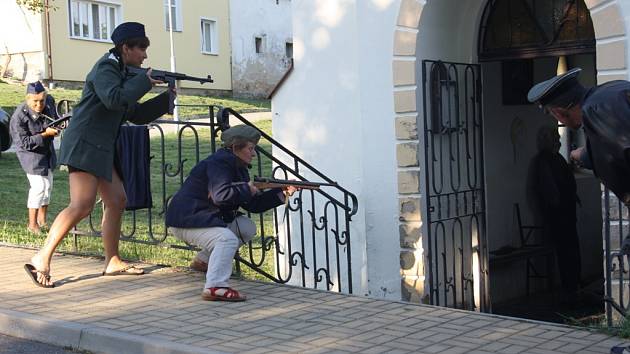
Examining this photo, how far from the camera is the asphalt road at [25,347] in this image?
5.76 m

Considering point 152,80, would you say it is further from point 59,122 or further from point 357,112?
point 357,112

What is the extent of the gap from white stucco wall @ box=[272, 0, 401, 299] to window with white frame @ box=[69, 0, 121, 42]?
20476mm

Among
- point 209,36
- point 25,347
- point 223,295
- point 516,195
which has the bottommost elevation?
point 25,347

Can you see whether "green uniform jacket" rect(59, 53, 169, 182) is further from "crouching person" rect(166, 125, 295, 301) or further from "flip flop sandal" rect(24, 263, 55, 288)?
"flip flop sandal" rect(24, 263, 55, 288)

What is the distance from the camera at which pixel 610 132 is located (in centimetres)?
410

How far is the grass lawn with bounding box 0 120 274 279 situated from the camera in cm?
895

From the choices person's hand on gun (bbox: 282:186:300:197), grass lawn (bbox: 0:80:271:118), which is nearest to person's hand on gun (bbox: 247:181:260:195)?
person's hand on gun (bbox: 282:186:300:197)

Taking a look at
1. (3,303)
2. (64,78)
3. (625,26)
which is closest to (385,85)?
(625,26)

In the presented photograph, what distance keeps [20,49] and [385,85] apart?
20899 mm

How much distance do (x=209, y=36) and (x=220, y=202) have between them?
27.3 m

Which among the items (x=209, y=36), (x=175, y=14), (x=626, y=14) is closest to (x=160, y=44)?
(x=175, y=14)

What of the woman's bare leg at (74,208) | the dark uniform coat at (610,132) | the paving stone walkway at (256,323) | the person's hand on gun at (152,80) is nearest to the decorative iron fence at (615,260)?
the paving stone walkway at (256,323)

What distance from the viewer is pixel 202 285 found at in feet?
23.8

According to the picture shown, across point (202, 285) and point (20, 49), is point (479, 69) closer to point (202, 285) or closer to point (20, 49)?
point (202, 285)
